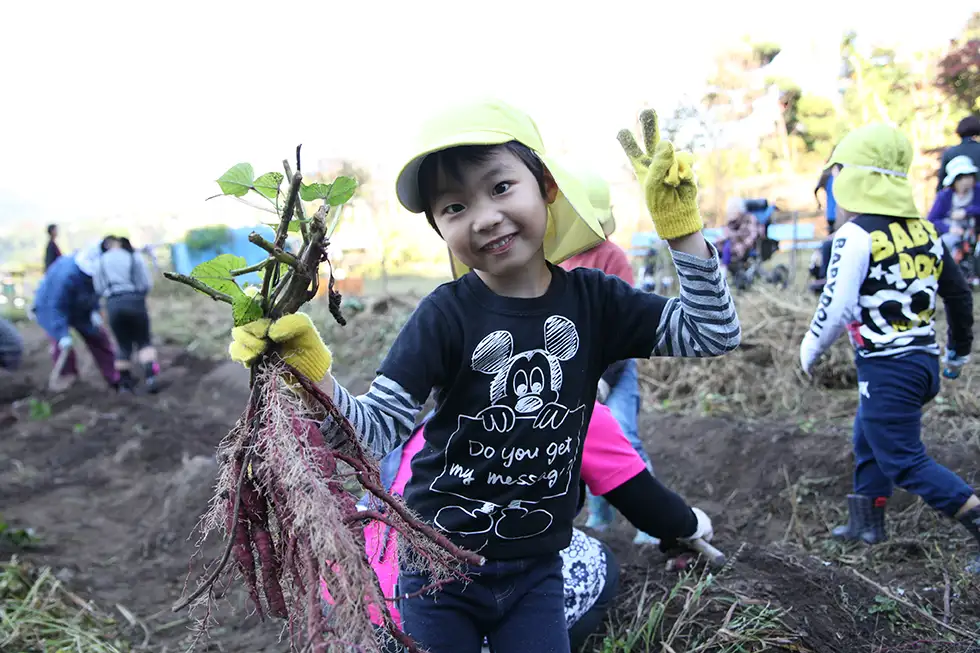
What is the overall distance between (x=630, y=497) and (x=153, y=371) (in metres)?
7.03

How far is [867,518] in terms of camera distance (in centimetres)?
304

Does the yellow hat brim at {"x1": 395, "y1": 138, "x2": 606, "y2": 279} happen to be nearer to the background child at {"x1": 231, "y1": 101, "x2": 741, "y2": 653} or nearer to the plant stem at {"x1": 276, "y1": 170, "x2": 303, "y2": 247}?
the background child at {"x1": 231, "y1": 101, "x2": 741, "y2": 653}

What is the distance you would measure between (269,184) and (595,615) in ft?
5.24

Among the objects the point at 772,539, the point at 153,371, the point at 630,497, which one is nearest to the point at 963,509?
the point at 772,539

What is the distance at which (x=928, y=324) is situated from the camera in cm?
269

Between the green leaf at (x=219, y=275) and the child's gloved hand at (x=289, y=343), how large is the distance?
9 cm

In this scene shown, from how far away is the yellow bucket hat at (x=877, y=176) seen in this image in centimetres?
270

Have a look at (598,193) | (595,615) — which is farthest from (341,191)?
(598,193)

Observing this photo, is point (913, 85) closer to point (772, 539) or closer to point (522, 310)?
point (772, 539)

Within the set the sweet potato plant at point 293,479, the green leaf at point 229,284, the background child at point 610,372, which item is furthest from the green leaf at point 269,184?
the background child at point 610,372

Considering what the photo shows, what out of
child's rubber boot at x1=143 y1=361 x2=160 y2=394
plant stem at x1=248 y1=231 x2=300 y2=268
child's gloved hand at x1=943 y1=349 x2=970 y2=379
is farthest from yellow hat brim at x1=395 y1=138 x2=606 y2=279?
child's rubber boot at x1=143 y1=361 x2=160 y2=394

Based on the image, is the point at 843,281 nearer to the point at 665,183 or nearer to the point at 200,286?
the point at 665,183

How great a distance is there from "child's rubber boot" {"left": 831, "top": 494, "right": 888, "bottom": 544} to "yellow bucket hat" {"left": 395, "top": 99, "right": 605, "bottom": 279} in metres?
2.00

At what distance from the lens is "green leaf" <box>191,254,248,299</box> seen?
1.35 metres
